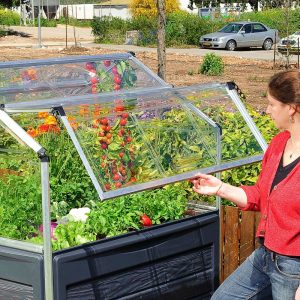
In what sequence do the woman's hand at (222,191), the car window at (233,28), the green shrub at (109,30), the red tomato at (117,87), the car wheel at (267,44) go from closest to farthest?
the woman's hand at (222,191), the red tomato at (117,87), the car window at (233,28), the car wheel at (267,44), the green shrub at (109,30)

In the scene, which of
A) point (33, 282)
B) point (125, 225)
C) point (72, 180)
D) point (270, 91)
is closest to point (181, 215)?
point (125, 225)

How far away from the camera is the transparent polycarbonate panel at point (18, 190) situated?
3.35 meters

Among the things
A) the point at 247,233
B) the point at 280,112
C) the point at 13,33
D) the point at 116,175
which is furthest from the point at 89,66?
the point at 13,33

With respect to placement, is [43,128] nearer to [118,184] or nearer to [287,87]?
[118,184]

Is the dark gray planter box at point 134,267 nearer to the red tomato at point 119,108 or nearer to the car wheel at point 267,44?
the red tomato at point 119,108

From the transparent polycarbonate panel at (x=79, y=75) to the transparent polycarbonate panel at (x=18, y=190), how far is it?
1439 millimetres

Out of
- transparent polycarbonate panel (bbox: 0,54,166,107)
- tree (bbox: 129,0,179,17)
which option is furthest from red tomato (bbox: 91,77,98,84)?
tree (bbox: 129,0,179,17)

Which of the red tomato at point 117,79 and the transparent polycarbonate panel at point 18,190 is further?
the red tomato at point 117,79

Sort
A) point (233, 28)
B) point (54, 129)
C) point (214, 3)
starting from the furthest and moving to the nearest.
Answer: point (214, 3)
point (233, 28)
point (54, 129)

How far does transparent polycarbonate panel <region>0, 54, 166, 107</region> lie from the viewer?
16.5ft

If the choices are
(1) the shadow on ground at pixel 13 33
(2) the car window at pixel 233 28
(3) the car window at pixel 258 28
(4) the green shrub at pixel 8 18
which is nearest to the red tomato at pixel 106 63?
(2) the car window at pixel 233 28

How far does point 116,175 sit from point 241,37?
95.3 ft

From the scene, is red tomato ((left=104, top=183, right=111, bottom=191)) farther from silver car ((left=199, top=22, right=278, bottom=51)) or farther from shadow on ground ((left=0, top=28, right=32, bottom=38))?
shadow on ground ((left=0, top=28, right=32, bottom=38))

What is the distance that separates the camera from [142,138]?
12.4 feet
